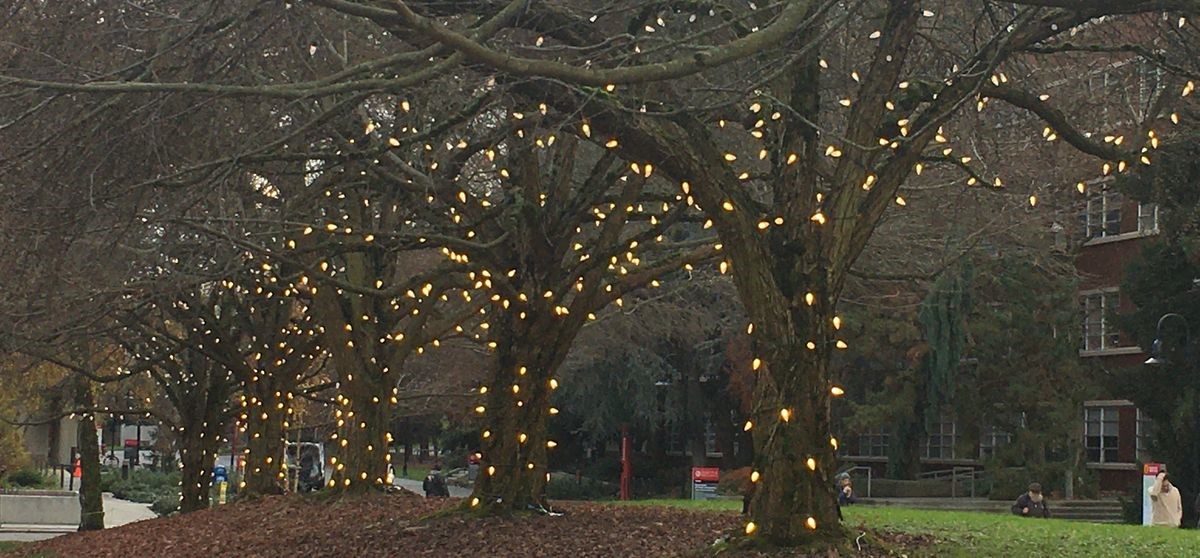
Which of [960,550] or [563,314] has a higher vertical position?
[563,314]

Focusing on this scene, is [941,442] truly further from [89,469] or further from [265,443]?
[265,443]

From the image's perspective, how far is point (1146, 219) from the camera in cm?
3912

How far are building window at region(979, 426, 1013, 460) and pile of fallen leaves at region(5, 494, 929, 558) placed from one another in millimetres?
26824

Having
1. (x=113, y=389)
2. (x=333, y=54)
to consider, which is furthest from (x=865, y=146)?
(x=113, y=389)

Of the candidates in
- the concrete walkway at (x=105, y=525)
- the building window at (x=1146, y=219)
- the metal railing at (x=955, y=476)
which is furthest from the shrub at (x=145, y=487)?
the building window at (x=1146, y=219)

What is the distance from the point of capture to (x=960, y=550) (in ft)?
40.2

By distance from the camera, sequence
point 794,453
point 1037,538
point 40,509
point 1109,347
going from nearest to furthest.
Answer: point 794,453 → point 1037,538 → point 40,509 → point 1109,347

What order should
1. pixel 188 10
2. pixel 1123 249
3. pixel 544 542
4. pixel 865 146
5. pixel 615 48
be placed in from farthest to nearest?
pixel 1123 249 < pixel 544 542 < pixel 865 146 < pixel 615 48 < pixel 188 10

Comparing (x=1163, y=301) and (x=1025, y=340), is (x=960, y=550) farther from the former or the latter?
(x=1025, y=340)

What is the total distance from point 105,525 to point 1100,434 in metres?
27.5

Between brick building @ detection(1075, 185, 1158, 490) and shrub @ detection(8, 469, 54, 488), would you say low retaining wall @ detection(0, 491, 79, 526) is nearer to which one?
shrub @ detection(8, 469, 54, 488)

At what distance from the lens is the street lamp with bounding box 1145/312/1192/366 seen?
98.9 feet

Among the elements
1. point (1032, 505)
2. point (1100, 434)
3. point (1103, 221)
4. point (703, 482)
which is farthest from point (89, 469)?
point (1100, 434)

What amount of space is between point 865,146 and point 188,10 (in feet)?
17.0
